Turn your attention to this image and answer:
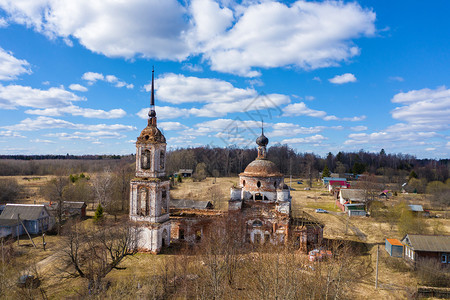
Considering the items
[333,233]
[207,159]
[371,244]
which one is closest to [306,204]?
[333,233]

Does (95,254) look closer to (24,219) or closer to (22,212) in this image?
(24,219)

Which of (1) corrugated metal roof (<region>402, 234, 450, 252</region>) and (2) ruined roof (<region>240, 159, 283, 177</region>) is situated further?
(2) ruined roof (<region>240, 159, 283, 177</region>)

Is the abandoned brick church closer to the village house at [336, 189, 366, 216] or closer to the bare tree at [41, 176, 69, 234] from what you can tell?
the bare tree at [41, 176, 69, 234]

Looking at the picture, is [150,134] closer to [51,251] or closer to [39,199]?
[51,251]

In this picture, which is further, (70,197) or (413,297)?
(70,197)

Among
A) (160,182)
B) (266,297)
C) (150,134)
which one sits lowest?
(266,297)

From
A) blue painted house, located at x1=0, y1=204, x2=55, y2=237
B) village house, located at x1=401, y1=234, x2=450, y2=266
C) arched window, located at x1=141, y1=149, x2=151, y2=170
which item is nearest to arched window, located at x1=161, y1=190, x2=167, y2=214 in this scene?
arched window, located at x1=141, y1=149, x2=151, y2=170
